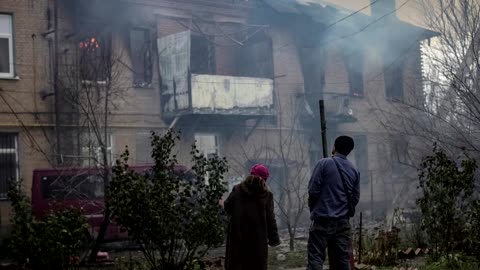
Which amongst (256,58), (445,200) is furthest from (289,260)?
(256,58)

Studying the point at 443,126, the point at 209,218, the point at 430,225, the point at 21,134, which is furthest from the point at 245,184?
the point at 21,134

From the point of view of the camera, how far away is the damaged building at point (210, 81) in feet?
57.8

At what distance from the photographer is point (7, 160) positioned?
17094 mm

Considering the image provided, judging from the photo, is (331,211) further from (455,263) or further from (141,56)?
(141,56)

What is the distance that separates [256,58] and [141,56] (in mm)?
4707

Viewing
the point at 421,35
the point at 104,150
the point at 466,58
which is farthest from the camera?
the point at 421,35

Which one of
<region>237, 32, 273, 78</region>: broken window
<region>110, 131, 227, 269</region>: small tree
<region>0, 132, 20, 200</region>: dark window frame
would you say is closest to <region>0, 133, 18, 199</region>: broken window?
<region>0, 132, 20, 200</region>: dark window frame

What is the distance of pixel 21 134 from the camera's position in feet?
57.2

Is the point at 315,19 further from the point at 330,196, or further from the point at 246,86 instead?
the point at 330,196

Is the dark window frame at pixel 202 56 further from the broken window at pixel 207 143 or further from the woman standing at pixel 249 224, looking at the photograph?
the woman standing at pixel 249 224

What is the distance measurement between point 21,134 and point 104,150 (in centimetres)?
703

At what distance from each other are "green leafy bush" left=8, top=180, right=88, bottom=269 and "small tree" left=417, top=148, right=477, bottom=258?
4561 mm

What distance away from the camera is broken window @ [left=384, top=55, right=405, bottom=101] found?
28641 mm

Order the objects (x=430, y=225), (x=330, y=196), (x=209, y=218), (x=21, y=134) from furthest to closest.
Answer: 1. (x=21, y=134)
2. (x=430, y=225)
3. (x=209, y=218)
4. (x=330, y=196)
